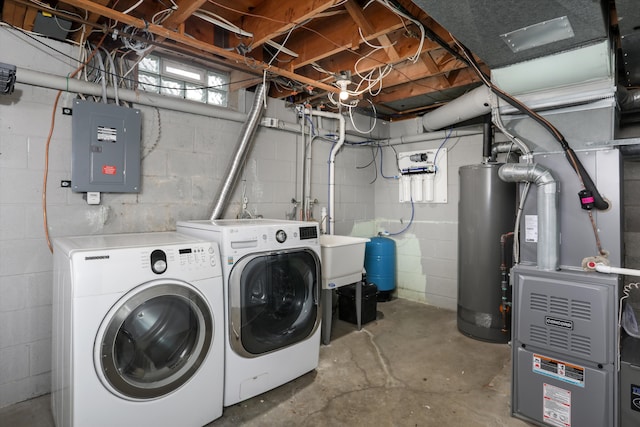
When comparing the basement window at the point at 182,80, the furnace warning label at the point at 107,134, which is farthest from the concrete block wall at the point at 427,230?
the furnace warning label at the point at 107,134

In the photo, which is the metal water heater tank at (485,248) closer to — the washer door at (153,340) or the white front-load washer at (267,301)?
the white front-load washer at (267,301)

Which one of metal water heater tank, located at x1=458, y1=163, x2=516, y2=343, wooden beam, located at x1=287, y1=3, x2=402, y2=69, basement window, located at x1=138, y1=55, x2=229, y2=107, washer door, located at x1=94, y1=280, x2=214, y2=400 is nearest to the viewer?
washer door, located at x1=94, y1=280, x2=214, y2=400

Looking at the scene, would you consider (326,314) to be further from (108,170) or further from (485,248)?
(108,170)

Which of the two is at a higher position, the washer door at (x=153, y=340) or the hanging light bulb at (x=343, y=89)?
the hanging light bulb at (x=343, y=89)

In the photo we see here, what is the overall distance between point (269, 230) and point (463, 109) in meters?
2.15

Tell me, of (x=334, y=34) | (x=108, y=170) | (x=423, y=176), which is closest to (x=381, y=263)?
(x=423, y=176)

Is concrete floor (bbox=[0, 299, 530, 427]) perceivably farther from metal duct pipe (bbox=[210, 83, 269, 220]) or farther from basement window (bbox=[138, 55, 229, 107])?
basement window (bbox=[138, 55, 229, 107])

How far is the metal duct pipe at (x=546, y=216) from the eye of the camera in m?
1.87

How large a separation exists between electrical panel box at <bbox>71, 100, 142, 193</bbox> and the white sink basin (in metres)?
1.53

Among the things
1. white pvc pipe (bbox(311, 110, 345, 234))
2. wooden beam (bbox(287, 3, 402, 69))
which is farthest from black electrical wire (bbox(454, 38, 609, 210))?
white pvc pipe (bbox(311, 110, 345, 234))

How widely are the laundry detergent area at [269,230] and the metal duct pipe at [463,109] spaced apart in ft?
0.08

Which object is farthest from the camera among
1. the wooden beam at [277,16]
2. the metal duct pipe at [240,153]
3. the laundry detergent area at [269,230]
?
the metal duct pipe at [240,153]

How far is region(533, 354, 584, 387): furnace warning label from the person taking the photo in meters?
1.78

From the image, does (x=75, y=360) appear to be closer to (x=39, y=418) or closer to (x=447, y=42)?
(x=39, y=418)
